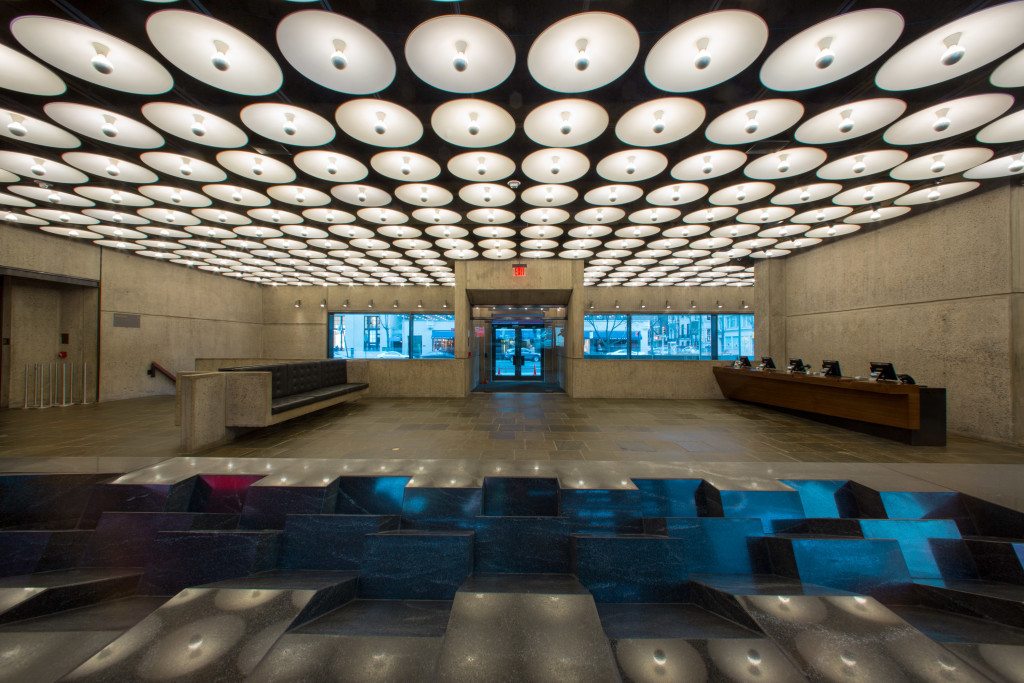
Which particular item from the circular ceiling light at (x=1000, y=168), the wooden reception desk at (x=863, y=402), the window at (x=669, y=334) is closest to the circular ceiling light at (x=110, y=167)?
the wooden reception desk at (x=863, y=402)

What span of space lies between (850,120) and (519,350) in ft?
34.6

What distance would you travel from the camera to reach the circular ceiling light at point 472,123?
3.81 meters

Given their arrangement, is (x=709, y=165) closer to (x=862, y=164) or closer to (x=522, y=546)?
(x=862, y=164)

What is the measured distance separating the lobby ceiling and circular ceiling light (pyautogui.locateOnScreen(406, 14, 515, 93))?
18mm

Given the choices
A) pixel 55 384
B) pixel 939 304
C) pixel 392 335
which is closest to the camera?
pixel 939 304

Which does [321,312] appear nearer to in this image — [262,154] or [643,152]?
[262,154]

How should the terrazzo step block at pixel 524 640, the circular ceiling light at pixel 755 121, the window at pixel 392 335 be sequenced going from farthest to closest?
the window at pixel 392 335 → the circular ceiling light at pixel 755 121 → the terrazzo step block at pixel 524 640

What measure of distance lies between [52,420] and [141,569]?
24.7 ft

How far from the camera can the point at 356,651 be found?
1.21 m

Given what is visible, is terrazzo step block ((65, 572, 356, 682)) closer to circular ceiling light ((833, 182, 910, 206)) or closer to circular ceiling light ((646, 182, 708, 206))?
circular ceiling light ((646, 182, 708, 206))

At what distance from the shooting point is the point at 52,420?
20.6 ft

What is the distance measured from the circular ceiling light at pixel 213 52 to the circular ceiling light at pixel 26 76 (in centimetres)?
130

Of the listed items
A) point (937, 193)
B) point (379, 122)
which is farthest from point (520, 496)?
point (937, 193)

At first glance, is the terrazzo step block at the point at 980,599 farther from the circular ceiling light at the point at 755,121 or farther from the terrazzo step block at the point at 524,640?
the circular ceiling light at the point at 755,121
